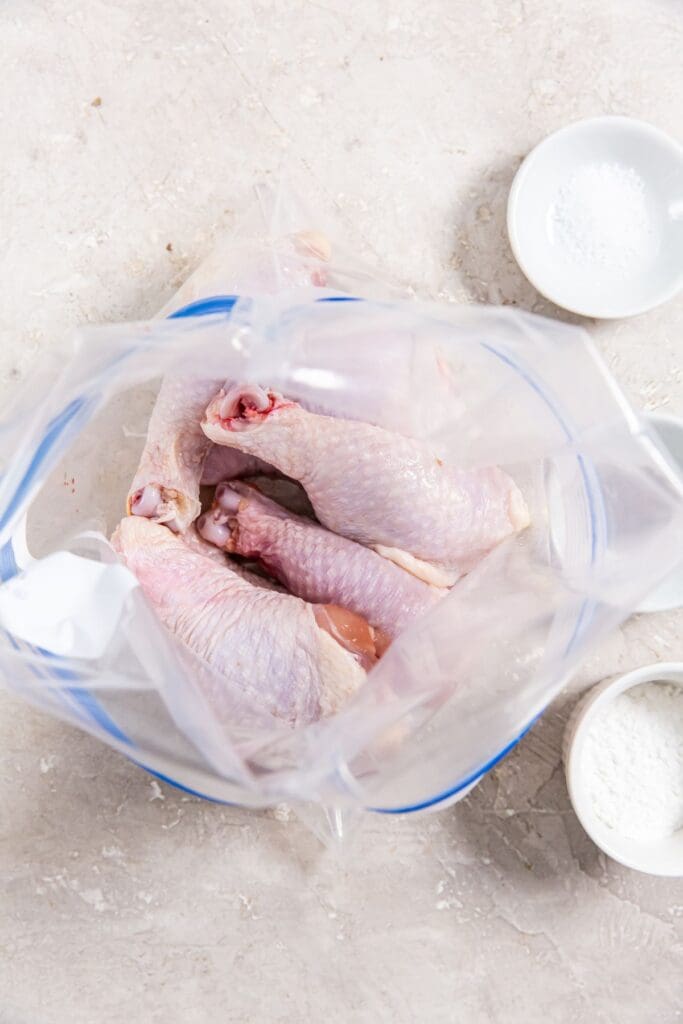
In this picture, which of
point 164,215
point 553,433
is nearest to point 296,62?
point 164,215

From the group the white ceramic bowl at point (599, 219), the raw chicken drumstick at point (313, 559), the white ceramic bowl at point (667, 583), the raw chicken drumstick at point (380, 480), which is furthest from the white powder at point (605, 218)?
the raw chicken drumstick at point (313, 559)

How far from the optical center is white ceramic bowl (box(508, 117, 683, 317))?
0.93 metres

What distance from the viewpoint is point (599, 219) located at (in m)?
0.95

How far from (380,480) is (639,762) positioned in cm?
35

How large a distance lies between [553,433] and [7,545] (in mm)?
460

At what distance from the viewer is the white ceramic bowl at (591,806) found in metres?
0.83

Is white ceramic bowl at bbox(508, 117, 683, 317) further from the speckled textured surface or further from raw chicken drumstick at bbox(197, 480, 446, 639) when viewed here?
raw chicken drumstick at bbox(197, 480, 446, 639)

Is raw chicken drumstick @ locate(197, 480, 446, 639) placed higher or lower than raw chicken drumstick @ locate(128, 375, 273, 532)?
lower

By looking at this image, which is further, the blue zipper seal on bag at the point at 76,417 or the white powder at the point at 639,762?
the white powder at the point at 639,762

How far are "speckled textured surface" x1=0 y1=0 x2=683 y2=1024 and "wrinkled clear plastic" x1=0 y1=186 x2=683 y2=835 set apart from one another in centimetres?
13

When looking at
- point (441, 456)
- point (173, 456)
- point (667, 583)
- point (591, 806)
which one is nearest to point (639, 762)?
point (591, 806)

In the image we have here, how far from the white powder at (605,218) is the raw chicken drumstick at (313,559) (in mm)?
370

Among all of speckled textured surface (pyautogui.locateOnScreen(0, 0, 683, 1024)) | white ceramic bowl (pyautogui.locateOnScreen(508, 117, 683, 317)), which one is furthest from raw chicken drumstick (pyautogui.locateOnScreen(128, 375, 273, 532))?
white ceramic bowl (pyautogui.locateOnScreen(508, 117, 683, 317))

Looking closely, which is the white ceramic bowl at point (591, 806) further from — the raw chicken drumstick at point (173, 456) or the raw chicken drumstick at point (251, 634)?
the raw chicken drumstick at point (173, 456)
